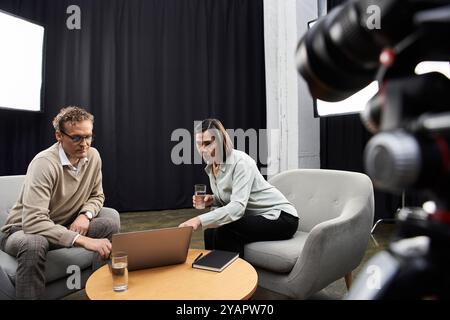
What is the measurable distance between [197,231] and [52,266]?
6.23ft

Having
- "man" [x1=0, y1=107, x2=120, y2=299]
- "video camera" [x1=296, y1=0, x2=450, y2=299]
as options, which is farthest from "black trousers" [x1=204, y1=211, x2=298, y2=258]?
"video camera" [x1=296, y1=0, x2=450, y2=299]

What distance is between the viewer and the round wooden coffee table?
1.13m

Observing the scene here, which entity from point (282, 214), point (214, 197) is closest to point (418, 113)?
point (282, 214)

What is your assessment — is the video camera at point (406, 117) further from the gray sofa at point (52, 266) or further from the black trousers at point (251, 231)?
the gray sofa at point (52, 266)

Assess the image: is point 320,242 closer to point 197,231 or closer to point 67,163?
point 67,163

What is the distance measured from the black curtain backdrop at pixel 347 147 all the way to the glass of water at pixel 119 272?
2922mm

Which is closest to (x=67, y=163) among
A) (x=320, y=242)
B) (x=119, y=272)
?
(x=119, y=272)

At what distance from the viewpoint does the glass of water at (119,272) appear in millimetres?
1184

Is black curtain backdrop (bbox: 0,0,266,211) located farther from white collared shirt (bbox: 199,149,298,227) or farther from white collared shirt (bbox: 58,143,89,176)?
white collared shirt (bbox: 199,149,298,227)

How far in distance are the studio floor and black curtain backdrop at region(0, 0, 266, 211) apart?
0.21 m

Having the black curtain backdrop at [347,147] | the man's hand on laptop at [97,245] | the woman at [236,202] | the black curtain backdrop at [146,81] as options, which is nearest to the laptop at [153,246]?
the man's hand on laptop at [97,245]

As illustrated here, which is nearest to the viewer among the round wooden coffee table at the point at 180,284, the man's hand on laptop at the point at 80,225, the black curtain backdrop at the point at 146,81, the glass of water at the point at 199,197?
the round wooden coffee table at the point at 180,284

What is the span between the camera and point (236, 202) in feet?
5.90
